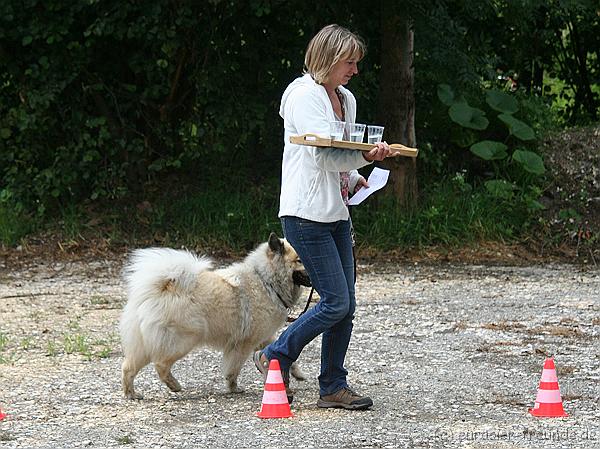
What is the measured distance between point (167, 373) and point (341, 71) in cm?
209

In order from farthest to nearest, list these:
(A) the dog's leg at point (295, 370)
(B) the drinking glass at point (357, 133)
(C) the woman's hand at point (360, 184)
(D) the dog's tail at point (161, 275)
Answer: (A) the dog's leg at point (295, 370) < (D) the dog's tail at point (161, 275) < (C) the woman's hand at point (360, 184) < (B) the drinking glass at point (357, 133)

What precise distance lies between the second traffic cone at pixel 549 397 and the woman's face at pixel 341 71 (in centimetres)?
182

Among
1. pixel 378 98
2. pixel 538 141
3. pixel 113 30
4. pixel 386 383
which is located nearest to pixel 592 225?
pixel 538 141

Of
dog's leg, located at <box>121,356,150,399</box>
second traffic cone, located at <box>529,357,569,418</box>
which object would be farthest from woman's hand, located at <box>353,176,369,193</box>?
A: dog's leg, located at <box>121,356,150,399</box>

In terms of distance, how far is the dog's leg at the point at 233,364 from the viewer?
649 cm

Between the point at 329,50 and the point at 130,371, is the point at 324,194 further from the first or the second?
the point at 130,371

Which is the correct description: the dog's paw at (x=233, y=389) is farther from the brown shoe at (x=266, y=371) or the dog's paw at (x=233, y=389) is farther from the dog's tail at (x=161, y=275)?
the dog's tail at (x=161, y=275)

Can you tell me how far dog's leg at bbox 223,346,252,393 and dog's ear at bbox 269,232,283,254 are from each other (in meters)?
0.61

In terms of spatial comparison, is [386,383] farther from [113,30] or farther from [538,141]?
[538,141]

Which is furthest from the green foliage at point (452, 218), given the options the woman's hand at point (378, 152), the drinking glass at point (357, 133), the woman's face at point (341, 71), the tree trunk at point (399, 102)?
the woman's hand at point (378, 152)

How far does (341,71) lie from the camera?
5625 mm

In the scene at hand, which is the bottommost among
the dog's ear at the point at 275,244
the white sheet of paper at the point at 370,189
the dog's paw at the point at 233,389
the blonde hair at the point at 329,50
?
the dog's paw at the point at 233,389

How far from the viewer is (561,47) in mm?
16312

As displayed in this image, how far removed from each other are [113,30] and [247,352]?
662cm
